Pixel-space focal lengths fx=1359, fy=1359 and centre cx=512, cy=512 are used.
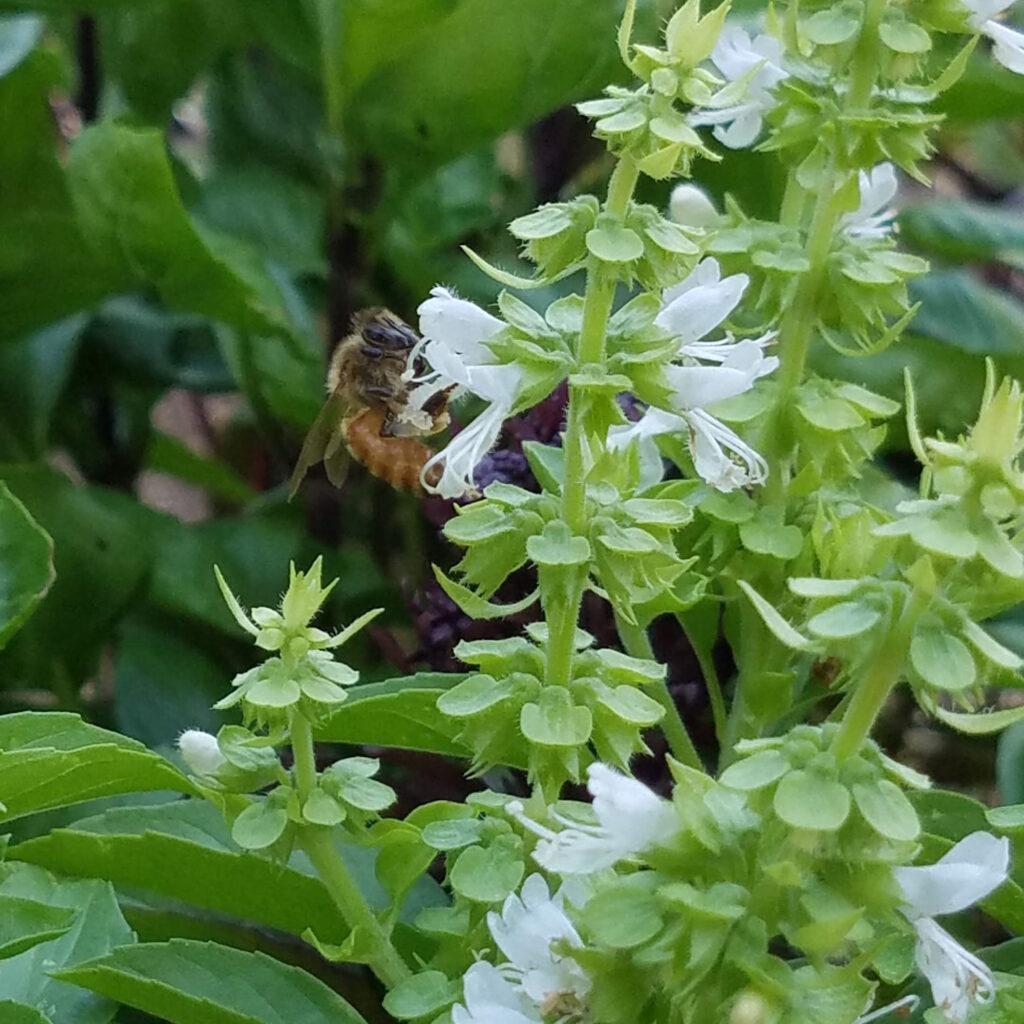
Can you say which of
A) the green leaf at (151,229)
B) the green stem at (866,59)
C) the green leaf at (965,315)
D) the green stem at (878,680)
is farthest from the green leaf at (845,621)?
the green leaf at (965,315)

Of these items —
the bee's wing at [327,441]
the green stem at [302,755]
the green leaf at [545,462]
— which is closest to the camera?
the green stem at [302,755]

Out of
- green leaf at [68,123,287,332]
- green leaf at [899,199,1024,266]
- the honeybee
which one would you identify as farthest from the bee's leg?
green leaf at [899,199,1024,266]

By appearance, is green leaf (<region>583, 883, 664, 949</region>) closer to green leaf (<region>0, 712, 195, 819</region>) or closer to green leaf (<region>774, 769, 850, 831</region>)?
green leaf (<region>774, 769, 850, 831</region>)

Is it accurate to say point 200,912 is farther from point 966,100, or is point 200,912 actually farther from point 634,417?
point 966,100

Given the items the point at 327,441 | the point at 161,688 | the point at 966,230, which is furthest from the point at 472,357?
the point at 966,230

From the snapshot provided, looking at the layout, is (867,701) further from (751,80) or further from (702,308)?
(751,80)

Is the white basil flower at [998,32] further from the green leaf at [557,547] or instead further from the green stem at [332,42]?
the green stem at [332,42]

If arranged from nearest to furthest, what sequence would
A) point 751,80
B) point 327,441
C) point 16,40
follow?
point 751,80 < point 327,441 < point 16,40
